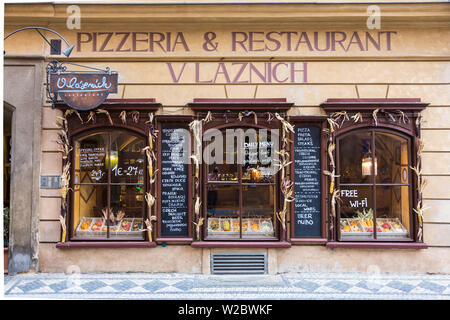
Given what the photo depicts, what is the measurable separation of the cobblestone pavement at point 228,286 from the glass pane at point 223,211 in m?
0.84

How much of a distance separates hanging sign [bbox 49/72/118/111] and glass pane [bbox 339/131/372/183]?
4.54m

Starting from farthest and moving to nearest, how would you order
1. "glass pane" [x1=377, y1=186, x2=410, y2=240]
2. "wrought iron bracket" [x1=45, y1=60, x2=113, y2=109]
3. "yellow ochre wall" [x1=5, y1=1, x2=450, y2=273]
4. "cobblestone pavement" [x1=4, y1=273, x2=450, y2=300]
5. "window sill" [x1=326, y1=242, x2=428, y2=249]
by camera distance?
"glass pane" [x1=377, y1=186, x2=410, y2=240] < "yellow ochre wall" [x1=5, y1=1, x2=450, y2=273] < "window sill" [x1=326, y1=242, x2=428, y2=249] < "wrought iron bracket" [x1=45, y1=60, x2=113, y2=109] < "cobblestone pavement" [x1=4, y1=273, x2=450, y2=300]

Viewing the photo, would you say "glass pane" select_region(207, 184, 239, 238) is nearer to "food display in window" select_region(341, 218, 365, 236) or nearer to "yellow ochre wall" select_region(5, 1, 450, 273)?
"yellow ochre wall" select_region(5, 1, 450, 273)

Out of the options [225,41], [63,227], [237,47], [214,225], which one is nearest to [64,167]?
[63,227]

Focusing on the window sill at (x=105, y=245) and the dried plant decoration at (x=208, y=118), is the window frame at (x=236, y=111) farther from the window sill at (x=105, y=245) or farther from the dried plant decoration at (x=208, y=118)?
the window sill at (x=105, y=245)

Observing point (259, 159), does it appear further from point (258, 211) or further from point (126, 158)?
point (126, 158)

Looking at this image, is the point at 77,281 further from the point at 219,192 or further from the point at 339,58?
the point at 339,58

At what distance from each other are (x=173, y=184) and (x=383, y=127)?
4268 millimetres

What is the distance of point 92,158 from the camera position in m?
6.50

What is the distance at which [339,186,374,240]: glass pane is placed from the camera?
21.0 feet

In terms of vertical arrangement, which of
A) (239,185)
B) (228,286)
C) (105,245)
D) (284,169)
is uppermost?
(284,169)

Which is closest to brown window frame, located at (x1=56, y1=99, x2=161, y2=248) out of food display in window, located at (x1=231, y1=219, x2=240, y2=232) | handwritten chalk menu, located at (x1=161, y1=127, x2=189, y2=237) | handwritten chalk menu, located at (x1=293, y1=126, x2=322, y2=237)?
handwritten chalk menu, located at (x1=161, y1=127, x2=189, y2=237)

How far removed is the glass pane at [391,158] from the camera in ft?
21.0

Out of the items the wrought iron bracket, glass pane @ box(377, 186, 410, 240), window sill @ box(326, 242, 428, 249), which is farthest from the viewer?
glass pane @ box(377, 186, 410, 240)
